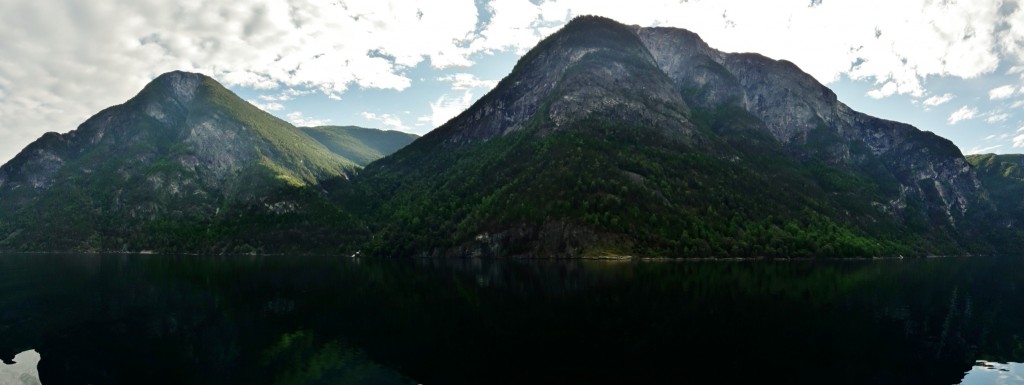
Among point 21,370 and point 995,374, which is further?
point 21,370

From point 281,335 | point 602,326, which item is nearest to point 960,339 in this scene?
point 602,326

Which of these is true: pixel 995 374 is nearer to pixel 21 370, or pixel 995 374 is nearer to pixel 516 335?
pixel 516 335

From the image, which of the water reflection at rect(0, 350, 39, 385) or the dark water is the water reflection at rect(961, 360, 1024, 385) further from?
the water reflection at rect(0, 350, 39, 385)

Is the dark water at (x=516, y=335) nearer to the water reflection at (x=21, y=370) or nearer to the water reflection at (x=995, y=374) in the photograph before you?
the water reflection at (x=995, y=374)

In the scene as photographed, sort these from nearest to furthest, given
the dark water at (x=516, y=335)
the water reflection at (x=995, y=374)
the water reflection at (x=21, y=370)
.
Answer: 1. the water reflection at (x=21, y=370)
2. the water reflection at (x=995, y=374)
3. the dark water at (x=516, y=335)

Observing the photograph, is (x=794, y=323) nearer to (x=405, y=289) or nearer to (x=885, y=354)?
(x=885, y=354)

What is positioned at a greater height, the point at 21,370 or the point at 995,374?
the point at 995,374

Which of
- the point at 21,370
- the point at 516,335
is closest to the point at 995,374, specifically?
the point at 516,335

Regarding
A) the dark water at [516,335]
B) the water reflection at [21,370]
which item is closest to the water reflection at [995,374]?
the dark water at [516,335]
